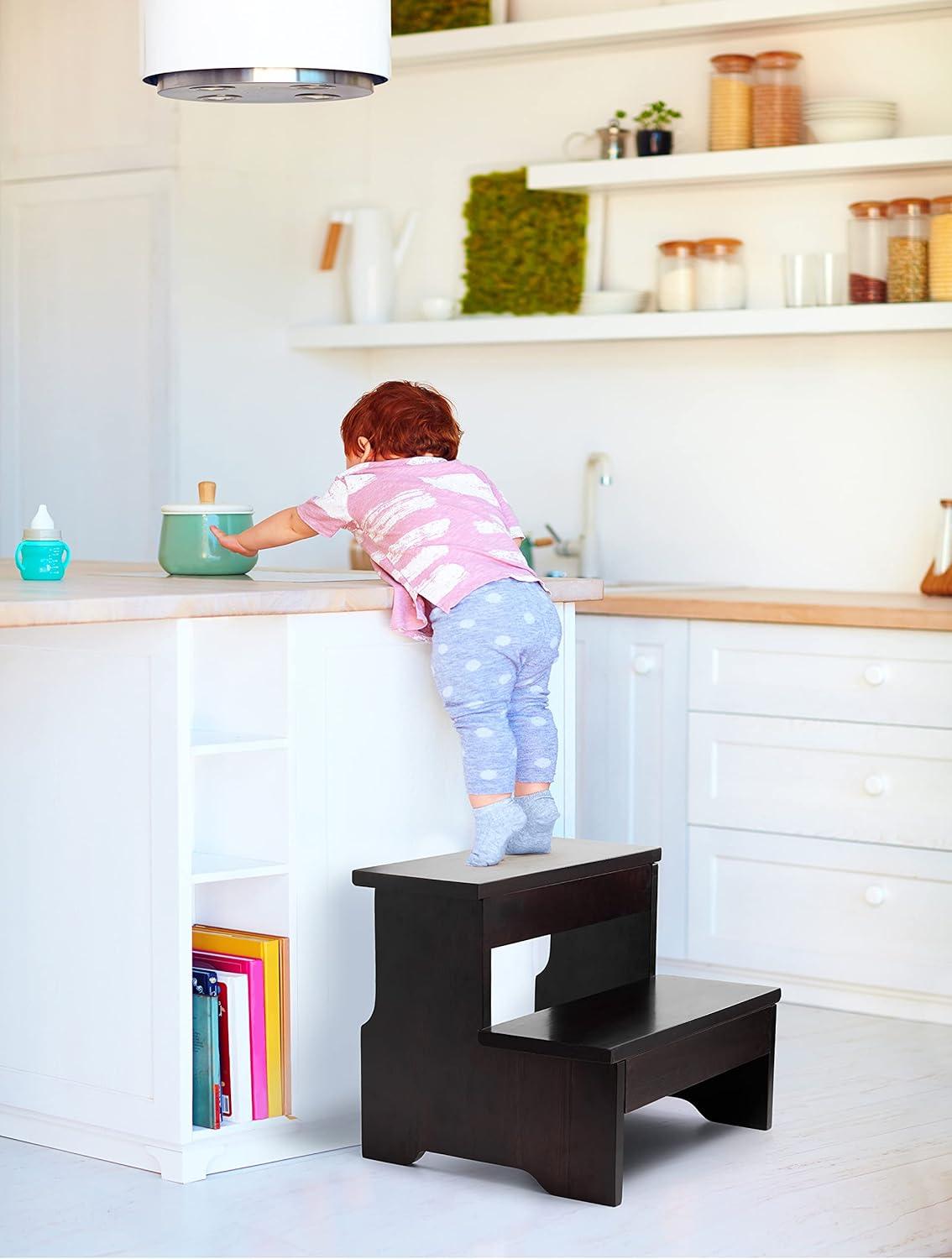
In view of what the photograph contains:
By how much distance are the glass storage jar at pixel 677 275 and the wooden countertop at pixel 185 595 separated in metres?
1.31

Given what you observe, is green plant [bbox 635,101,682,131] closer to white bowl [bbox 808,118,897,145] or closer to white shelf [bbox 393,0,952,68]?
white shelf [bbox 393,0,952,68]

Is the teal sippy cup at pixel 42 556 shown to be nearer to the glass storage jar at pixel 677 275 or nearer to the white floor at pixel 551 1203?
the white floor at pixel 551 1203

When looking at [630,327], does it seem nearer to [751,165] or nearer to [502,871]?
[751,165]

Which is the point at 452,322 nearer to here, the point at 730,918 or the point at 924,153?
the point at 924,153

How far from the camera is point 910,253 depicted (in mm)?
3971

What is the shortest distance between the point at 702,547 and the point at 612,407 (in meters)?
0.43

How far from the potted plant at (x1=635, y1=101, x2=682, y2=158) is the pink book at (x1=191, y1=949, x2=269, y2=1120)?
7.86 feet

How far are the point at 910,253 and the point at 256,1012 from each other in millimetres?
2261

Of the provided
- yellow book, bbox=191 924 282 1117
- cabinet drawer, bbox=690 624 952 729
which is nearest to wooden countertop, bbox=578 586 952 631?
cabinet drawer, bbox=690 624 952 729

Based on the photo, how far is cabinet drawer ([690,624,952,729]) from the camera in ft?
11.7

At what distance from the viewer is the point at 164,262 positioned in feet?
15.1

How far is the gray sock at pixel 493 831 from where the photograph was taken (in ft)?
9.00

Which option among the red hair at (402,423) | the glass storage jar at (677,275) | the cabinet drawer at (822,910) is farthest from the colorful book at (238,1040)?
the glass storage jar at (677,275)

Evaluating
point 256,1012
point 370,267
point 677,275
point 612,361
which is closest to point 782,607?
point 677,275
